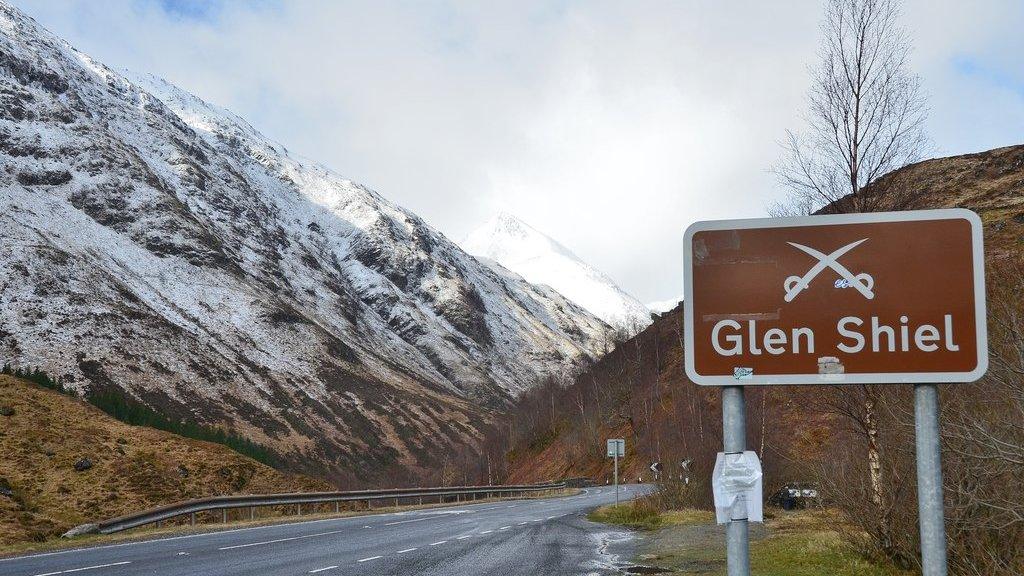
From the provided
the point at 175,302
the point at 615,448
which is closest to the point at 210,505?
the point at 615,448

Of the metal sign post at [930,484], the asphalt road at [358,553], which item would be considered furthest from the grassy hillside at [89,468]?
the metal sign post at [930,484]

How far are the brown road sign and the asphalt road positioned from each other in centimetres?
1091

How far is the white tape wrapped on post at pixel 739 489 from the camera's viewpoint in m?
4.28

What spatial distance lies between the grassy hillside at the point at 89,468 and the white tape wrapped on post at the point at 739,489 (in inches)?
925

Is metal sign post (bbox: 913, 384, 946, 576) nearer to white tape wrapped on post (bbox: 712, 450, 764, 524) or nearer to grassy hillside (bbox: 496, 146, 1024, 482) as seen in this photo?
white tape wrapped on post (bbox: 712, 450, 764, 524)

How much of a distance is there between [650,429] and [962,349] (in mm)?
65336

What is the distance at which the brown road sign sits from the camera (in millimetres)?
4277

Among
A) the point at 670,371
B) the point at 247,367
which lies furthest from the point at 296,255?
the point at 670,371

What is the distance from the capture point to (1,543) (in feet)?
68.9

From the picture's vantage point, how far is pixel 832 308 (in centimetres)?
439

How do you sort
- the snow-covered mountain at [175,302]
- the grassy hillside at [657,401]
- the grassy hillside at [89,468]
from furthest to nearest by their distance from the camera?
the snow-covered mountain at [175,302] < the grassy hillside at [657,401] < the grassy hillside at [89,468]

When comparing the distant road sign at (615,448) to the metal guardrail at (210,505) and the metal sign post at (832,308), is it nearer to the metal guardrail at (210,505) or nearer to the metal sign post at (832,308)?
the metal guardrail at (210,505)

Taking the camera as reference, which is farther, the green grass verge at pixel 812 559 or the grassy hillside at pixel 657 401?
the grassy hillside at pixel 657 401

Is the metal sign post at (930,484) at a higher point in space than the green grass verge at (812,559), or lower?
higher
